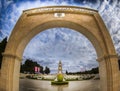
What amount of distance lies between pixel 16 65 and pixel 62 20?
11.5 feet

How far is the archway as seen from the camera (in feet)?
42.1

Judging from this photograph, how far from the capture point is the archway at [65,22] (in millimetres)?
12820

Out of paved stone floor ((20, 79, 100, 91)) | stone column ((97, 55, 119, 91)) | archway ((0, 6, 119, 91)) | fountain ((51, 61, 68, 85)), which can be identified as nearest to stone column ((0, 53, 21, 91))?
archway ((0, 6, 119, 91))

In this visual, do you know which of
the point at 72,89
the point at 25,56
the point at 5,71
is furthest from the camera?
the point at 25,56

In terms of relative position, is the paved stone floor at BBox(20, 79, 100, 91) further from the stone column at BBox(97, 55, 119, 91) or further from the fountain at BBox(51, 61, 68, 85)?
the stone column at BBox(97, 55, 119, 91)

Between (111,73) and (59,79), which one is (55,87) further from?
(111,73)

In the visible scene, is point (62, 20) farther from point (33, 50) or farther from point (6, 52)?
point (33, 50)

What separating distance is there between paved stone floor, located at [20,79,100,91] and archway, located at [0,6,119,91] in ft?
15.8

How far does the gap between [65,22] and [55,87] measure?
7325 millimetres

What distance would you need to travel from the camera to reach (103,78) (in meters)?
13.6

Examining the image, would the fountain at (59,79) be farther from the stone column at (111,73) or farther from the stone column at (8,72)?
the stone column at (8,72)

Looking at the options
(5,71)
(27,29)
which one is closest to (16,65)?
(5,71)

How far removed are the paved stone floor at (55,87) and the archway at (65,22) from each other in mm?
4813

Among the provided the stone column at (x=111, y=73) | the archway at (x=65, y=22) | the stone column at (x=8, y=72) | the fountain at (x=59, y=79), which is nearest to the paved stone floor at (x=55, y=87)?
the fountain at (x=59, y=79)
